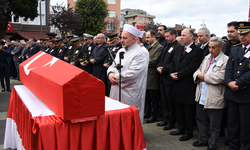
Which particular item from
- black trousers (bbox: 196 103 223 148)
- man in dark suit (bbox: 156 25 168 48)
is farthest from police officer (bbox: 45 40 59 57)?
black trousers (bbox: 196 103 223 148)

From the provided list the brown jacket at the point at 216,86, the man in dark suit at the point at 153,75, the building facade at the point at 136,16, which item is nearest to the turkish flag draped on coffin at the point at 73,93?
the brown jacket at the point at 216,86

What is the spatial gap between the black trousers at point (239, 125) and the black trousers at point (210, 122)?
0.65 ft

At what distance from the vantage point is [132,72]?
11.1 ft

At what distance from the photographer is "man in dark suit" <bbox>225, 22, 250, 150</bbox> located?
10.1ft

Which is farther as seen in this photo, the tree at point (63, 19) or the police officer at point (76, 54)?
the tree at point (63, 19)

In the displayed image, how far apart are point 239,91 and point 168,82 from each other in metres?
1.55

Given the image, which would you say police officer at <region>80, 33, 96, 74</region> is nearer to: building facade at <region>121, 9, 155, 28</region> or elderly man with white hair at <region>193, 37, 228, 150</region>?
elderly man with white hair at <region>193, 37, 228, 150</region>

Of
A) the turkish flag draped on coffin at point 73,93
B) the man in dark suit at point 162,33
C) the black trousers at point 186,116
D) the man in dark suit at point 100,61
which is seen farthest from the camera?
the man in dark suit at point 100,61

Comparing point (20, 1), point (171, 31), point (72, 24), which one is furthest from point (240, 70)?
point (20, 1)

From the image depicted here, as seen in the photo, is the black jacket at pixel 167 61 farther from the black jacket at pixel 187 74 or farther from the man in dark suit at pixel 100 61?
the man in dark suit at pixel 100 61

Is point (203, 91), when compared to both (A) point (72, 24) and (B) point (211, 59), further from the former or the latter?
(A) point (72, 24)

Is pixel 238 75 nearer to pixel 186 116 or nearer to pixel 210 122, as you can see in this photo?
pixel 210 122

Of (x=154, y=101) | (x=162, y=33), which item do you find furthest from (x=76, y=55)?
(x=154, y=101)

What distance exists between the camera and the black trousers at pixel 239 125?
3135 millimetres
